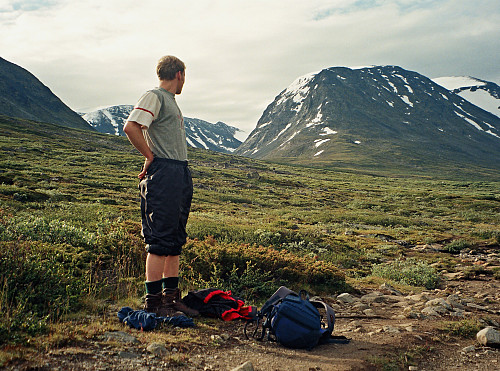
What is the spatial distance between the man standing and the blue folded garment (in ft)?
0.84

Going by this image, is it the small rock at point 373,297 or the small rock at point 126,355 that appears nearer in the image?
the small rock at point 126,355

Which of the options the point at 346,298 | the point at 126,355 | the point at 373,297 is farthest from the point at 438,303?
the point at 126,355

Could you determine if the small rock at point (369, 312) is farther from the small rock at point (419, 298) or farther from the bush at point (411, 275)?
the bush at point (411, 275)

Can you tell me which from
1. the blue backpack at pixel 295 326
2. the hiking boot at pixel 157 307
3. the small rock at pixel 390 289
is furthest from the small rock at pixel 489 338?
the hiking boot at pixel 157 307

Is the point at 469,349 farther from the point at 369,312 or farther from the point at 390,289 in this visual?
the point at 390,289

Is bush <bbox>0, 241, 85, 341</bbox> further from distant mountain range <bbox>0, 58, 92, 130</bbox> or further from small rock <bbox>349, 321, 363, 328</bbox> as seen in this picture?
distant mountain range <bbox>0, 58, 92, 130</bbox>

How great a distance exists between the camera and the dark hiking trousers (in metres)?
4.72

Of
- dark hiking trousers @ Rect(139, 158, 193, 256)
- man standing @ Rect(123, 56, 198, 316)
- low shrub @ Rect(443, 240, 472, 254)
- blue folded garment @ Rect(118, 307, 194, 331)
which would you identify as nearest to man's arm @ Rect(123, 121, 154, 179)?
man standing @ Rect(123, 56, 198, 316)

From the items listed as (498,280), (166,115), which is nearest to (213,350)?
(166,115)

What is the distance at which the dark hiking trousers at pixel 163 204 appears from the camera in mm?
4719

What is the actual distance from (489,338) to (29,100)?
161m

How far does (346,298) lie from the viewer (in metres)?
7.10

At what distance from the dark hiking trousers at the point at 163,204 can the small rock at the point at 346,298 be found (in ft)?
12.9

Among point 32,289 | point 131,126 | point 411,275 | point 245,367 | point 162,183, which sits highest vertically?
point 131,126
